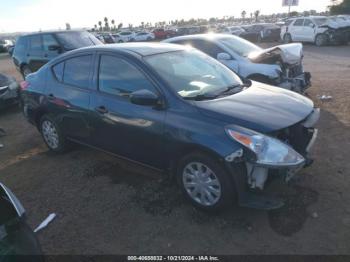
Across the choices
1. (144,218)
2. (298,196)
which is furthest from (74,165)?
(298,196)

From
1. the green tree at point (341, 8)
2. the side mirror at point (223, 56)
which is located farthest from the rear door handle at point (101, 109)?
the green tree at point (341, 8)

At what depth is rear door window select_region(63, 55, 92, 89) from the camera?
469 centimetres

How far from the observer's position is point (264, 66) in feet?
24.1

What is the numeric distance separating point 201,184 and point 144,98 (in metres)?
1.09

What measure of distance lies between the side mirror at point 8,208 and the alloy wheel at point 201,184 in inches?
67.6

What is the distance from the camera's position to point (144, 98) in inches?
146

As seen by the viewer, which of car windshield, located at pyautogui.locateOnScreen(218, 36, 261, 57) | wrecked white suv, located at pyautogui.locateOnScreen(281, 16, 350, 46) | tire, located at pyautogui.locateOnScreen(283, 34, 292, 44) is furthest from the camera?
tire, located at pyautogui.locateOnScreen(283, 34, 292, 44)

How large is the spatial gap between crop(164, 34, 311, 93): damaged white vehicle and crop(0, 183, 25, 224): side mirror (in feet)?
17.8

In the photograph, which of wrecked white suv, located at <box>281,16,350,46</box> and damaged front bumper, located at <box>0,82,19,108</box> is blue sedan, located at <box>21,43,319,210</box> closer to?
damaged front bumper, located at <box>0,82,19,108</box>

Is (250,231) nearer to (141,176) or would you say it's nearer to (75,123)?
(141,176)

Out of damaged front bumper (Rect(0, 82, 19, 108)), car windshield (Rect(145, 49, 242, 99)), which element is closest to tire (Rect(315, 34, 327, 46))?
damaged front bumper (Rect(0, 82, 19, 108))

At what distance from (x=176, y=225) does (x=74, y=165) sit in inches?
89.8

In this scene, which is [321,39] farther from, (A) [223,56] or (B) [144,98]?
(B) [144,98]

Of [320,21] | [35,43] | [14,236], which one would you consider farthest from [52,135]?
[320,21]
